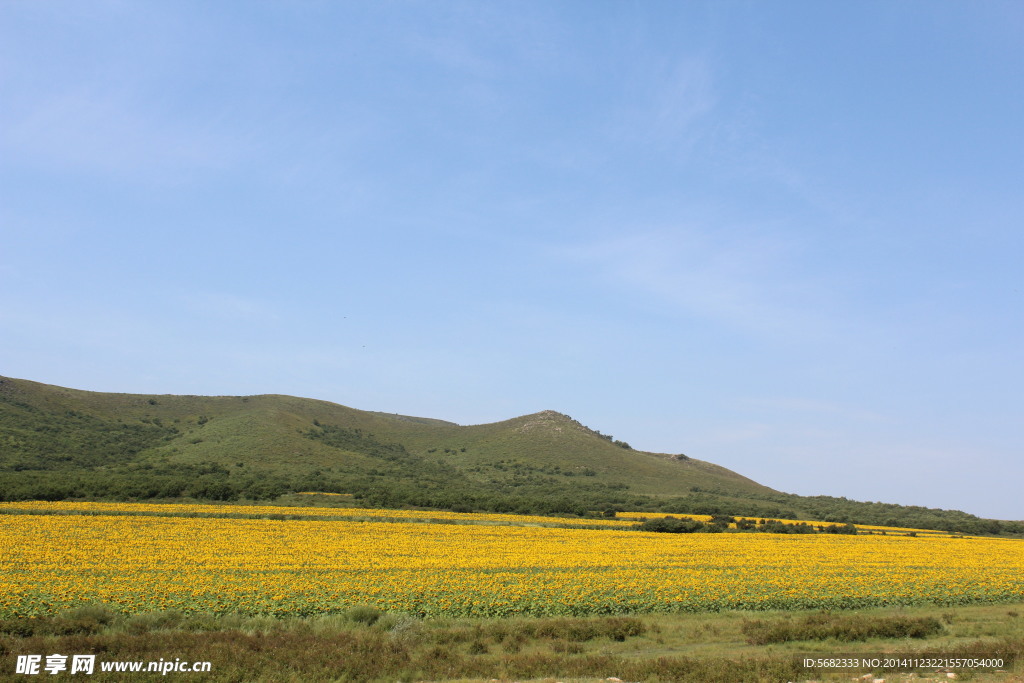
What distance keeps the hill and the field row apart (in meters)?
21.8

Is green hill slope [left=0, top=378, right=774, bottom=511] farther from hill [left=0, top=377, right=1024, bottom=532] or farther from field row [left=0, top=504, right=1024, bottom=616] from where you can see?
field row [left=0, top=504, right=1024, bottom=616]

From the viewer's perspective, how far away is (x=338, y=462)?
98125 millimetres

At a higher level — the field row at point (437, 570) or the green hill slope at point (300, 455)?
the green hill slope at point (300, 455)

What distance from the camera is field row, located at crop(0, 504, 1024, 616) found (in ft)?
75.0

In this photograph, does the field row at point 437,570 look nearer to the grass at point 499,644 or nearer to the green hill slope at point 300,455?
the grass at point 499,644

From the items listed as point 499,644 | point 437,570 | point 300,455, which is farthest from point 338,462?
point 499,644

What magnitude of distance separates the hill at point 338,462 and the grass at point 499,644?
140 feet

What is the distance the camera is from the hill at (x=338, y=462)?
67.4 m

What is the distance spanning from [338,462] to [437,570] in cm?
7263

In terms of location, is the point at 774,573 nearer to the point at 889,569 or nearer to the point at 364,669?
the point at 889,569

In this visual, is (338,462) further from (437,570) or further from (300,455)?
(437,570)

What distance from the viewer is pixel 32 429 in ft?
291

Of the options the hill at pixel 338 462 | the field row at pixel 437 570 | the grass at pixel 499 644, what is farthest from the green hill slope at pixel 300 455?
the grass at pixel 499 644

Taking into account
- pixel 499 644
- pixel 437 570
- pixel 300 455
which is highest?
pixel 300 455
